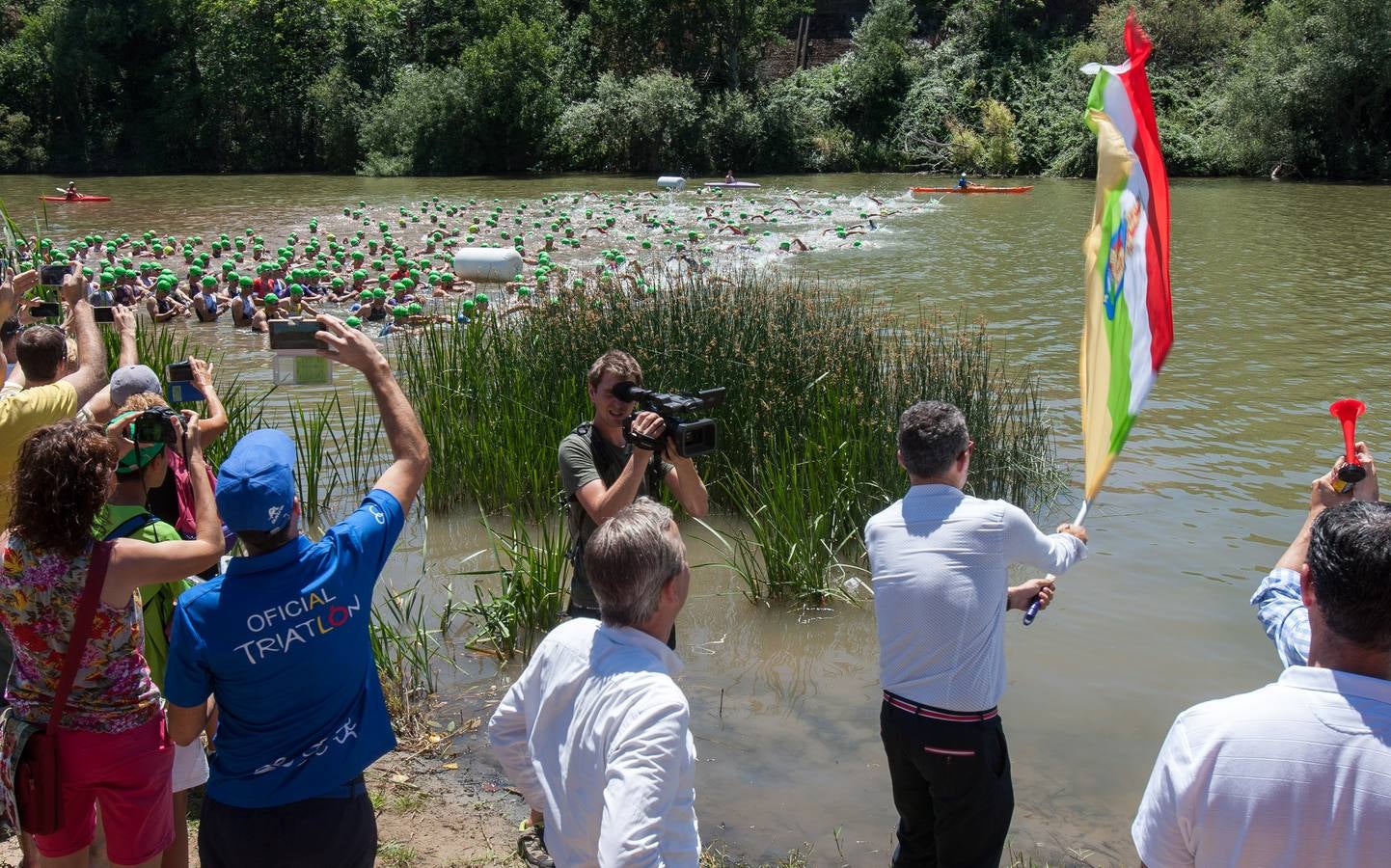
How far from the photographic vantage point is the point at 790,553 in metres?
6.67

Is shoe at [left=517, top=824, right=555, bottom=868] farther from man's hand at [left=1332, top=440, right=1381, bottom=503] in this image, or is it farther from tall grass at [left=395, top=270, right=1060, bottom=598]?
tall grass at [left=395, top=270, right=1060, bottom=598]

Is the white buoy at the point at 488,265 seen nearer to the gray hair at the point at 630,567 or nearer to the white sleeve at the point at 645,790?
the gray hair at the point at 630,567

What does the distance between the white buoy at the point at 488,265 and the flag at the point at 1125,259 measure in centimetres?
1615

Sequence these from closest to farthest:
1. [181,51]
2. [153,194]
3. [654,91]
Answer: [153,194] < [654,91] < [181,51]

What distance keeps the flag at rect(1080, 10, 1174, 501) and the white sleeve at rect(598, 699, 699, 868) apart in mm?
1642

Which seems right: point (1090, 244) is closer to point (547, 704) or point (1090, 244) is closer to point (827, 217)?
point (547, 704)

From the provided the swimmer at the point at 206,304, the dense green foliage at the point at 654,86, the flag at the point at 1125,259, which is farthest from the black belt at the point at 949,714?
the dense green foliage at the point at 654,86

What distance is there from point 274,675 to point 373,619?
385 cm

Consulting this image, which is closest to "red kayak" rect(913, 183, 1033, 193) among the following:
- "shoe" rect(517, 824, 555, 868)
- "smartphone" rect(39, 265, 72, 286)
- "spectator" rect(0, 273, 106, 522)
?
"smartphone" rect(39, 265, 72, 286)

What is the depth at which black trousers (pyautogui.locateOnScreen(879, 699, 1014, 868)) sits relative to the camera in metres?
3.31

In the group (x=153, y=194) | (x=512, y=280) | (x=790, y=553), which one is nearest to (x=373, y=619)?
(x=790, y=553)

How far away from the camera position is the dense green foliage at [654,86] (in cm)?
3612

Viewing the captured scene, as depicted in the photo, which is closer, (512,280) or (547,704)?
(547,704)

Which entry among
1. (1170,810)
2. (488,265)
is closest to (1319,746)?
(1170,810)
